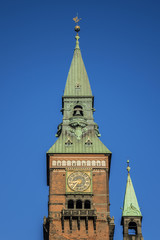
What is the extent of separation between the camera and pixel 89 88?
80.0 metres

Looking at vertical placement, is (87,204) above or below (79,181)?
below

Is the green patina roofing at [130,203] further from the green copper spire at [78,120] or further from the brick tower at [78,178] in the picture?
the green copper spire at [78,120]

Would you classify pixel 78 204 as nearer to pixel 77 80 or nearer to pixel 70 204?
pixel 70 204

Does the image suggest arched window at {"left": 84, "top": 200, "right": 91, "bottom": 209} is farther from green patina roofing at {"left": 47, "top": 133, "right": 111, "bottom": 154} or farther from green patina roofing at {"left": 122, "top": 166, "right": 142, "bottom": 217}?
green patina roofing at {"left": 47, "top": 133, "right": 111, "bottom": 154}

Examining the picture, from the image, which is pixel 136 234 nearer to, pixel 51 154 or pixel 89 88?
pixel 51 154

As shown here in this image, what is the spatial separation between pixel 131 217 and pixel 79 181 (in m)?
5.80

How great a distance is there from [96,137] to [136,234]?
37.6 ft

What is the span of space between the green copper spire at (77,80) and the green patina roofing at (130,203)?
12242mm

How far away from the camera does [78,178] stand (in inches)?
2808

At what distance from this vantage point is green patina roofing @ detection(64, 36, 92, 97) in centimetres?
7944

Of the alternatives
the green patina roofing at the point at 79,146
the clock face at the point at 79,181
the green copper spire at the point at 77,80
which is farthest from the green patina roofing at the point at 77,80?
the clock face at the point at 79,181

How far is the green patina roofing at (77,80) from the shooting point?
7944cm

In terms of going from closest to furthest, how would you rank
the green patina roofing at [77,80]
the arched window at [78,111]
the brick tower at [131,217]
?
the brick tower at [131,217] → the arched window at [78,111] → the green patina roofing at [77,80]

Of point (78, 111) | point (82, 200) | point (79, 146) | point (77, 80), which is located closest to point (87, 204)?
point (82, 200)
